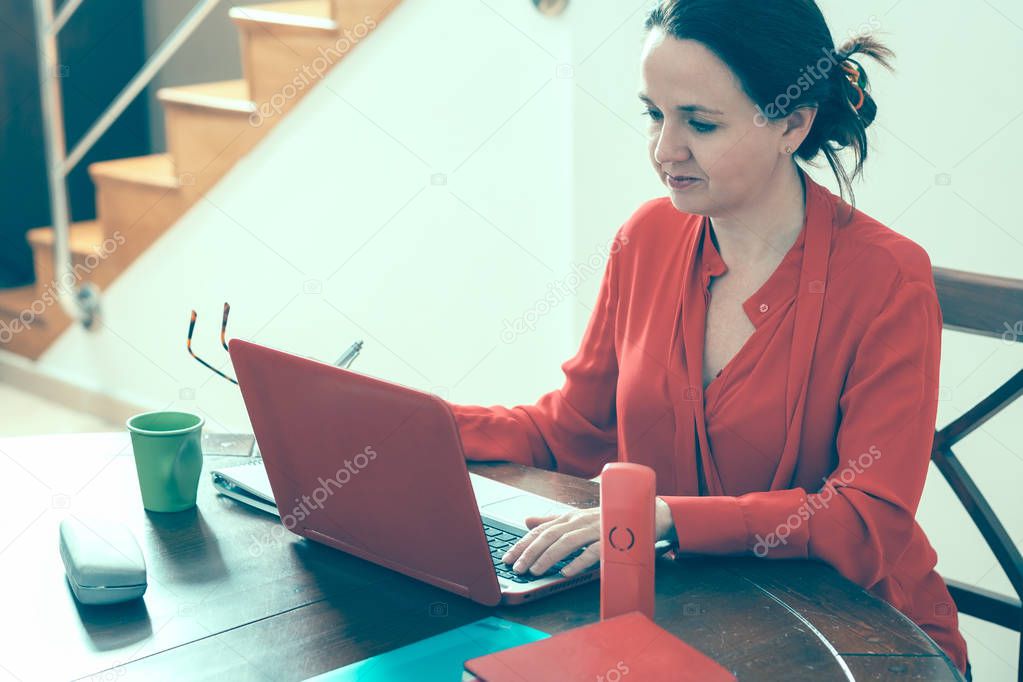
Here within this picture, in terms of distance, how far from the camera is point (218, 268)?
339 cm

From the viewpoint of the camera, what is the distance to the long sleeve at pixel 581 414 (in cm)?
159

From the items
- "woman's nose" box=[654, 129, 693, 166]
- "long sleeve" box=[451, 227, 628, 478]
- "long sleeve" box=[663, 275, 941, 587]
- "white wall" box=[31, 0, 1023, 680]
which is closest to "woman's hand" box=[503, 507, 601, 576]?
"long sleeve" box=[663, 275, 941, 587]

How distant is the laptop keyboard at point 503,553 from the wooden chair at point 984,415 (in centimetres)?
68

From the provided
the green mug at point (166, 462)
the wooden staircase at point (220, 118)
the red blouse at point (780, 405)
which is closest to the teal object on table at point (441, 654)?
the red blouse at point (780, 405)

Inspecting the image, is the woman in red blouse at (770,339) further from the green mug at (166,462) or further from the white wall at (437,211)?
the white wall at (437,211)

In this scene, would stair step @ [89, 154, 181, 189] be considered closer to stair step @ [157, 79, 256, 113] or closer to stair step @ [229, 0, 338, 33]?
stair step @ [157, 79, 256, 113]

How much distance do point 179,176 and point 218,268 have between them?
1.04 ft

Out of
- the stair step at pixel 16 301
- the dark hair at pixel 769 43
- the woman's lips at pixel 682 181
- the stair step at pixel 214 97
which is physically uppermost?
the dark hair at pixel 769 43

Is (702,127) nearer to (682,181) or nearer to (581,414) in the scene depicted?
(682,181)

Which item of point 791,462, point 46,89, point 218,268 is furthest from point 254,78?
point 791,462

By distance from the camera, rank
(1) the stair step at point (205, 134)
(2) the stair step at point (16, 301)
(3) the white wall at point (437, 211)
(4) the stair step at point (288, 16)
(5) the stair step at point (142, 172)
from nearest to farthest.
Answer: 1. (3) the white wall at point (437, 211)
2. (4) the stair step at point (288, 16)
3. (1) the stair step at point (205, 134)
4. (5) the stair step at point (142, 172)
5. (2) the stair step at point (16, 301)

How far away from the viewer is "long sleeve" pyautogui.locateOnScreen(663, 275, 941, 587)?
1238 mm

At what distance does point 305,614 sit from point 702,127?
2.49 ft

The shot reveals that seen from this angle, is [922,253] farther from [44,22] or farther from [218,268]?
[44,22]
